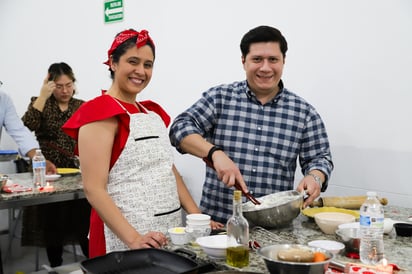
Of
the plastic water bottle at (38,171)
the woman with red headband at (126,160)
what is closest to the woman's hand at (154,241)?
the woman with red headband at (126,160)

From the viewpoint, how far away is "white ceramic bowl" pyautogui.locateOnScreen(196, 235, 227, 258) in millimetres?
1396

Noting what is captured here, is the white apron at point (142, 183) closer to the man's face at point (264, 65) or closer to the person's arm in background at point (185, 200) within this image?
the person's arm in background at point (185, 200)

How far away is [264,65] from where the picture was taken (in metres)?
2.13

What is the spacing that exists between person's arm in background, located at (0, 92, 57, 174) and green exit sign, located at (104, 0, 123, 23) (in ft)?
4.30

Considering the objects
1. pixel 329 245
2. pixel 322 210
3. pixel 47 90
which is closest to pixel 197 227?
pixel 329 245

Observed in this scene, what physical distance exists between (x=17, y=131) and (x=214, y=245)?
8.13 ft

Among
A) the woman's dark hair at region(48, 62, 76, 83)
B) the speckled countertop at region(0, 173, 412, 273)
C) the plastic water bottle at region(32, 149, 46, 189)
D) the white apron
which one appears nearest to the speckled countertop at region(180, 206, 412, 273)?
the speckled countertop at region(0, 173, 412, 273)

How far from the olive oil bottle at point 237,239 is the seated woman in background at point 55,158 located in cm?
224

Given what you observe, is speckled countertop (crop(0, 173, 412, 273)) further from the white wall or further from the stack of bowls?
the white wall

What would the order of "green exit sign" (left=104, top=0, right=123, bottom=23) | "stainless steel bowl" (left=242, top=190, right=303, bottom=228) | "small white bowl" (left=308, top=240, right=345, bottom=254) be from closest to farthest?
"small white bowl" (left=308, top=240, right=345, bottom=254) → "stainless steel bowl" (left=242, top=190, right=303, bottom=228) → "green exit sign" (left=104, top=0, right=123, bottom=23)

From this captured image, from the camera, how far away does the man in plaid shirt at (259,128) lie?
2148mm

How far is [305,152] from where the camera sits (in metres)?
2.25

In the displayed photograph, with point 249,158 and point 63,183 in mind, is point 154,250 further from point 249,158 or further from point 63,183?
point 63,183

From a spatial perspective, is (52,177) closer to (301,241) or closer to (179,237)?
(179,237)
